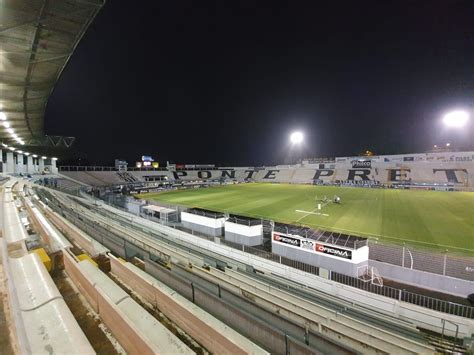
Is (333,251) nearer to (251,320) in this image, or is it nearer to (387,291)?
(387,291)

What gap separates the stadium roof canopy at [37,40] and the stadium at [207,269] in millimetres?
47

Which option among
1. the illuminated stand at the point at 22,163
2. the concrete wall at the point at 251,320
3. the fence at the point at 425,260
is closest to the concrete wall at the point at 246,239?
the fence at the point at 425,260

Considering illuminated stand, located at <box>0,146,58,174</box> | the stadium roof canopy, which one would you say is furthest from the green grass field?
illuminated stand, located at <box>0,146,58,174</box>

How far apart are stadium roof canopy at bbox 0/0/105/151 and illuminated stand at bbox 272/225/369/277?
11.2 metres

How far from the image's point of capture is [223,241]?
13.8m

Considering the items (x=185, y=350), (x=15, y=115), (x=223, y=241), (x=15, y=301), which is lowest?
(x=223, y=241)

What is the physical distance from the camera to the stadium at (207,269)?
183cm

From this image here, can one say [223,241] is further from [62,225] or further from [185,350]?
[185,350]

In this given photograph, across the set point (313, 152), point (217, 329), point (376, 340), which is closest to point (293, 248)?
point (376, 340)

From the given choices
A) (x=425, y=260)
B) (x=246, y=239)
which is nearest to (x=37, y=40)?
(x=246, y=239)

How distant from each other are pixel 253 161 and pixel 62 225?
272ft

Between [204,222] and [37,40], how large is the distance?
1148 centimetres

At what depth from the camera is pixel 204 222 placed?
49.0 ft

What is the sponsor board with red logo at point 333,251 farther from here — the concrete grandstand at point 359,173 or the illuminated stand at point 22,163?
the illuminated stand at point 22,163
